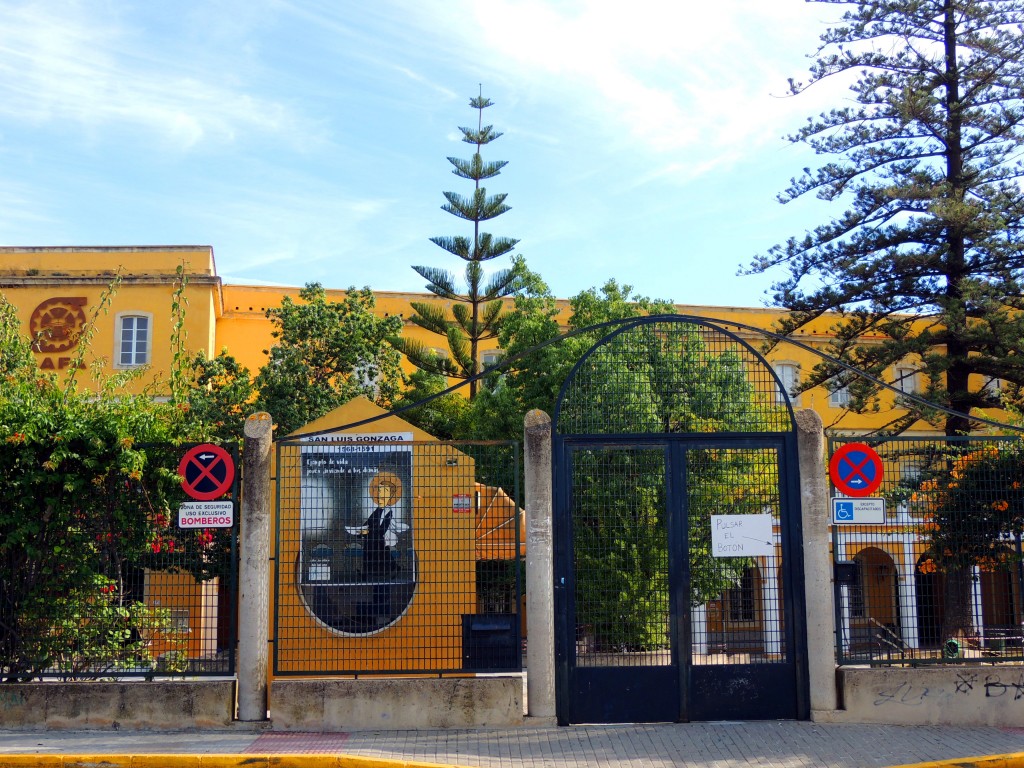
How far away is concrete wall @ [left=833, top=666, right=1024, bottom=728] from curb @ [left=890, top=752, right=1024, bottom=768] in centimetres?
115

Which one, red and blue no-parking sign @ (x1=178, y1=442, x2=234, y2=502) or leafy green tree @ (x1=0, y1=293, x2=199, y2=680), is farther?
red and blue no-parking sign @ (x1=178, y1=442, x2=234, y2=502)

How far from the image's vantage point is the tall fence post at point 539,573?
9273 millimetres

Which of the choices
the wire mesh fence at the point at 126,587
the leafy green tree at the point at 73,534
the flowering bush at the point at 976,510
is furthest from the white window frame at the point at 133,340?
the flowering bush at the point at 976,510

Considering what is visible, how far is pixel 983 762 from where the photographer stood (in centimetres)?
809

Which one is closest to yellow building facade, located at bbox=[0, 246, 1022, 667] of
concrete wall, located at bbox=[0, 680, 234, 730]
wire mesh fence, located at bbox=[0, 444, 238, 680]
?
wire mesh fence, located at bbox=[0, 444, 238, 680]

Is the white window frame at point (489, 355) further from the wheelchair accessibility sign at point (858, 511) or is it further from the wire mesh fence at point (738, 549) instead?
the wheelchair accessibility sign at point (858, 511)

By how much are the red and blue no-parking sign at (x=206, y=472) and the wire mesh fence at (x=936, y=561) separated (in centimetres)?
574

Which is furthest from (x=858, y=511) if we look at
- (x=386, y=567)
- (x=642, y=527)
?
(x=386, y=567)

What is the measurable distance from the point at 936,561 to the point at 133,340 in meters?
24.3

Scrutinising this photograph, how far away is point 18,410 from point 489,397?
15901 mm

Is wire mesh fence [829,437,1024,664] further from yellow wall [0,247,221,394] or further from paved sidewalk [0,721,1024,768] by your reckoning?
yellow wall [0,247,221,394]

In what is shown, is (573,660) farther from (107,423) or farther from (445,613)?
(107,423)

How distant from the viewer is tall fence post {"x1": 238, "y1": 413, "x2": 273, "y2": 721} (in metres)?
9.32

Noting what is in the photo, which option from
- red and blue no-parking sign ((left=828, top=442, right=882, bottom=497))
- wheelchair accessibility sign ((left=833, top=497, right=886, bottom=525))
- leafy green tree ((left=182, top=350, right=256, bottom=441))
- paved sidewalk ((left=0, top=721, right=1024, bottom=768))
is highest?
leafy green tree ((left=182, top=350, right=256, bottom=441))
